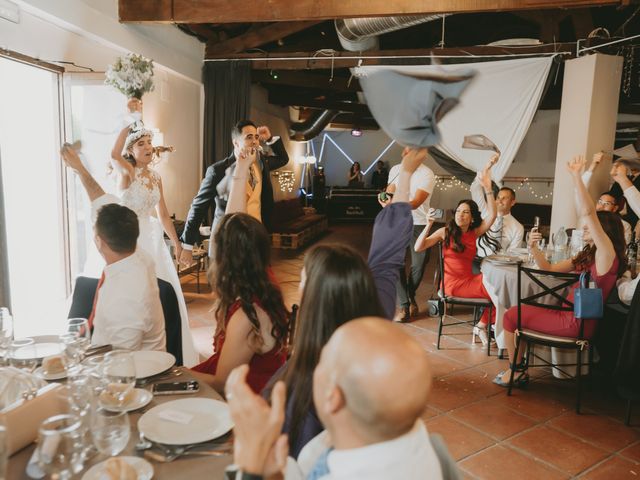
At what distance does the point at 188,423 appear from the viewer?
1352 mm

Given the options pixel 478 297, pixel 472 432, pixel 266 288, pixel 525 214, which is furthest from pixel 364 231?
pixel 266 288

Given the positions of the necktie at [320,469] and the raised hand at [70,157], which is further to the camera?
the raised hand at [70,157]

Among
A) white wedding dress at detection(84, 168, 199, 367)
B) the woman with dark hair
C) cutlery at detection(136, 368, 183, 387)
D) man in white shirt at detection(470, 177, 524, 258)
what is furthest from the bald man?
the woman with dark hair

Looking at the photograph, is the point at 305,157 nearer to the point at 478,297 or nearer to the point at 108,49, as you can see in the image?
the point at 108,49

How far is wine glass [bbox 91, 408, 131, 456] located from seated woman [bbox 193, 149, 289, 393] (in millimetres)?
625

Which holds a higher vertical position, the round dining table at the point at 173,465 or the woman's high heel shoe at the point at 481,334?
the round dining table at the point at 173,465

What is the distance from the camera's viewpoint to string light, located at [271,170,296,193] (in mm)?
11281

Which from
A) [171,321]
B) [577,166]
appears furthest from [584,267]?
[171,321]

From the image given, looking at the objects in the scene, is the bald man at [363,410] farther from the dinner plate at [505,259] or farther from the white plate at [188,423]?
the dinner plate at [505,259]

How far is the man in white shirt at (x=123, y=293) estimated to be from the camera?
1.99m

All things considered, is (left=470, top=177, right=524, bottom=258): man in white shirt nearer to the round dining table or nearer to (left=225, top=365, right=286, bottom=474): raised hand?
the round dining table

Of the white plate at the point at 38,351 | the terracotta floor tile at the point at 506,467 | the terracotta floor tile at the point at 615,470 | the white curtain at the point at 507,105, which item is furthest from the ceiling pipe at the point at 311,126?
the white plate at the point at 38,351

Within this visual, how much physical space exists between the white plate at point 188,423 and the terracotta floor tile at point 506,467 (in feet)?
5.58

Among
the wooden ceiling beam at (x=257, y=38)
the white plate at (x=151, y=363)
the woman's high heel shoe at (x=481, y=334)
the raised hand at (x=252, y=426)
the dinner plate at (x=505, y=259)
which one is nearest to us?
the raised hand at (x=252, y=426)
